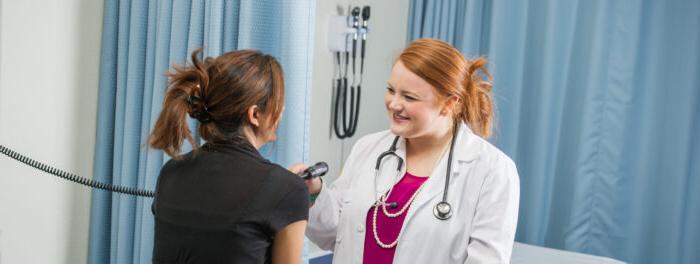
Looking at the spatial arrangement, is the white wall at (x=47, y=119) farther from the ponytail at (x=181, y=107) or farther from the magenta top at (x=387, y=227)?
the magenta top at (x=387, y=227)

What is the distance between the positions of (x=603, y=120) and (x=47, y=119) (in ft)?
6.87

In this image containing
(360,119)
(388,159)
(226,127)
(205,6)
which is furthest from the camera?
(360,119)

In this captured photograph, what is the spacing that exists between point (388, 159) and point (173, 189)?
24.7 inches

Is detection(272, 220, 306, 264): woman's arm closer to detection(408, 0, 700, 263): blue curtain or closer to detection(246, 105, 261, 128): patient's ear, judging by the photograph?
detection(246, 105, 261, 128): patient's ear

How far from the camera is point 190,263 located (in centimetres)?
101

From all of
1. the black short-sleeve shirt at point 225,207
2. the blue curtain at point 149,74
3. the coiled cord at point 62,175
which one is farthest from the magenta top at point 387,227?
the coiled cord at point 62,175

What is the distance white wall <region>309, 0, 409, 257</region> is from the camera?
2.78 meters

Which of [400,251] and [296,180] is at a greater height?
[296,180]

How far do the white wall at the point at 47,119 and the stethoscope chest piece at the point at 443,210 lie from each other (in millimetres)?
1269

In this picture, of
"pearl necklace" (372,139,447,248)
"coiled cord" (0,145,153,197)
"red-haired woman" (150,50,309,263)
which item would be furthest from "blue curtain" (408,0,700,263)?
"red-haired woman" (150,50,309,263)

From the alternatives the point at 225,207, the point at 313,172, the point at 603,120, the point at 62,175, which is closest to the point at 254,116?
the point at 225,207

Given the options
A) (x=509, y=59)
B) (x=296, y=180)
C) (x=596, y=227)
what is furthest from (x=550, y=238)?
(x=296, y=180)

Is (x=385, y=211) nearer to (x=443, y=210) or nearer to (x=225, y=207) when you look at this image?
(x=443, y=210)

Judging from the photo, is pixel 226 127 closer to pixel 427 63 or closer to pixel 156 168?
pixel 427 63
